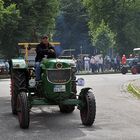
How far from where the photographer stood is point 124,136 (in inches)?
401

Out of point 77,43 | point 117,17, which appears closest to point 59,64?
point 117,17

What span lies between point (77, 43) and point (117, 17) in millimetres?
32564

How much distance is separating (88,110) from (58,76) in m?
1.11

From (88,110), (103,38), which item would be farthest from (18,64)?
(103,38)

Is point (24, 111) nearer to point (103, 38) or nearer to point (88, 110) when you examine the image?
point (88, 110)

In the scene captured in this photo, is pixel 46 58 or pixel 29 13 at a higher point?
pixel 29 13

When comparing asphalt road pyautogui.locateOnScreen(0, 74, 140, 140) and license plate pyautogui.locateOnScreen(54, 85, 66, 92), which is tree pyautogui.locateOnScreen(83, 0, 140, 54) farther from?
license plate pyautogui.locateOnScreen(54, 85, 66, 92)

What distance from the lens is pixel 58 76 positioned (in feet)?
39.2

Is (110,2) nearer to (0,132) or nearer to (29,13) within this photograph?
(29,13)

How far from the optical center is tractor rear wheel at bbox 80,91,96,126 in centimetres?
1151

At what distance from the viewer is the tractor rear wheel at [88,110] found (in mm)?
11508

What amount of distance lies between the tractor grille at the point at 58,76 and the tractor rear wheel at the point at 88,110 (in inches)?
23.8

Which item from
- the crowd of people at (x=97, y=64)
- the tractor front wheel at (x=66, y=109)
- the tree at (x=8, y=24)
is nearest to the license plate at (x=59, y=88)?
the tractor front wheel at (x=66, y=109)

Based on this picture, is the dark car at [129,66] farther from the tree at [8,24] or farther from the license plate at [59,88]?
the license plate at [59,88]
